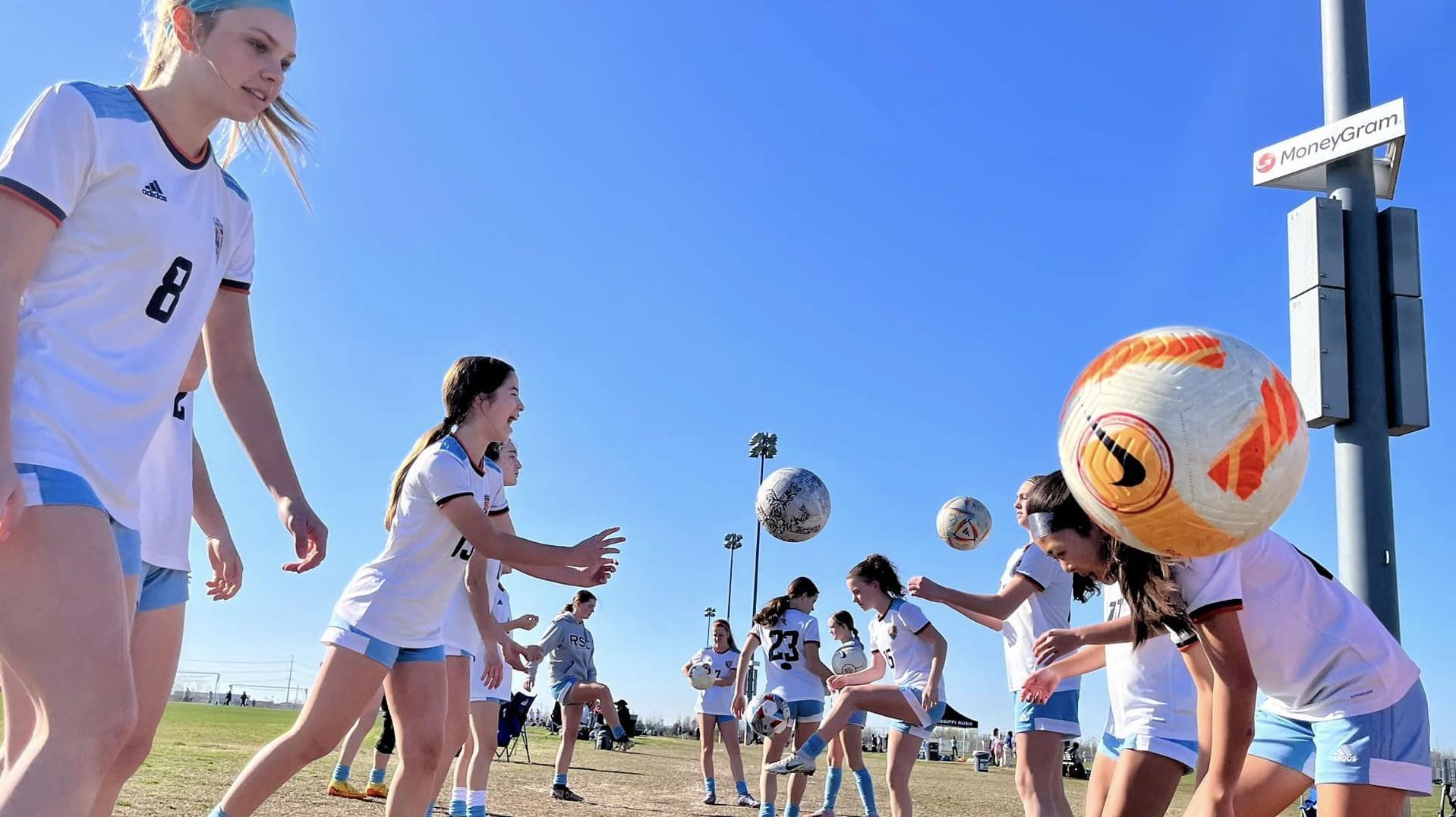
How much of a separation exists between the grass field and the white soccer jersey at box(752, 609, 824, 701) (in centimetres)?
148

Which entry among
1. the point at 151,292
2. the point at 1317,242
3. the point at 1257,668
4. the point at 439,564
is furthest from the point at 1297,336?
the point at 151,292

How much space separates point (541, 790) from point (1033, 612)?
8.53m

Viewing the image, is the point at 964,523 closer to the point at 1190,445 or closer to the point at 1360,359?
the point at 1360,359

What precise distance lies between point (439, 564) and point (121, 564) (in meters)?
2.63

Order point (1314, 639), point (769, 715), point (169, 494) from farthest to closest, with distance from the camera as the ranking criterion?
1. point (769, 715)
2. point (1314, 639)
3. point (169, 494)

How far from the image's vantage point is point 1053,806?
21.8 feet

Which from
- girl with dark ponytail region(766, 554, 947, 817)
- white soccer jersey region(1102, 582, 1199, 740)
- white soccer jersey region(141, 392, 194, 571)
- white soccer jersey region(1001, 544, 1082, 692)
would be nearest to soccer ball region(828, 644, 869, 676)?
girl with dark ponytail region(766, 554, 947, 817)

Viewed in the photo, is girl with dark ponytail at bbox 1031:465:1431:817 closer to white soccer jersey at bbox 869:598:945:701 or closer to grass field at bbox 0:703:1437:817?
white soccer jersey at bbox 869:598:945:701

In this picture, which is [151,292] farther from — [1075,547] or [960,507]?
[960,507]

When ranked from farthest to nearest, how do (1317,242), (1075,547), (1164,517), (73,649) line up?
(1317,242), (1075,547), (1164,517), (73,649)

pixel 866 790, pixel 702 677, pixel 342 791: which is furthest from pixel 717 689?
pixel 342 791

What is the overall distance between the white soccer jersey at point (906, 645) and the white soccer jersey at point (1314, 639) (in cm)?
563

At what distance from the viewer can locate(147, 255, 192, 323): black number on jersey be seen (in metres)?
2.71

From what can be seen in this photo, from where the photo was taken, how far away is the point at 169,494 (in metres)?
Result: 3.54
